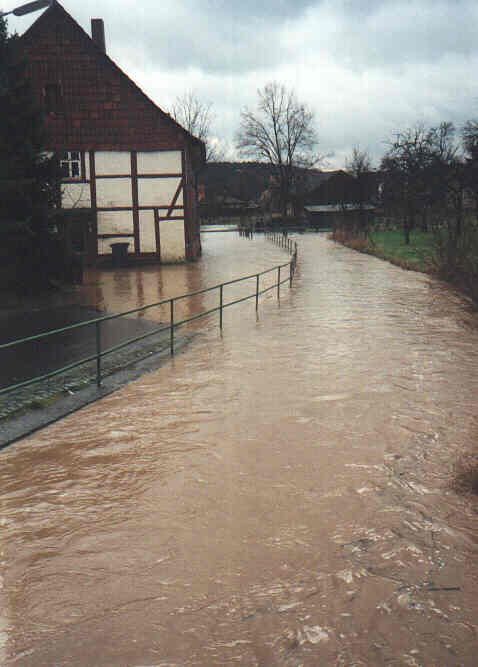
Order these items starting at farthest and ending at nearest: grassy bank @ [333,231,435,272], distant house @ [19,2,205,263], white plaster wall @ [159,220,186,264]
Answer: grassy bank @ [333,231,435,272] < white plaster wall @ [159,220,186,264] < distant house @ [19,2,205,263]

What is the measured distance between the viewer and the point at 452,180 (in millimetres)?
47562

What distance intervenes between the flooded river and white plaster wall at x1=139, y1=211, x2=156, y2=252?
18.5 m

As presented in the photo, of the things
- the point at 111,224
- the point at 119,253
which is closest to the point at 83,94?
the point at 111,224

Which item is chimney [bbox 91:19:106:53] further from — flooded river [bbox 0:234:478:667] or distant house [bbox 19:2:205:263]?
flooded river [bbox 0:234:478:667]

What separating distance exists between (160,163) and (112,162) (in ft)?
6.55

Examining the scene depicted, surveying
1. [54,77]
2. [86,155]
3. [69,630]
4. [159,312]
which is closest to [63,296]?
[159,312]

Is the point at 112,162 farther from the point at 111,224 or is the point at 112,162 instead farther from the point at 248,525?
the point at 248,525

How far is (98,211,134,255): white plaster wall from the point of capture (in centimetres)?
2794

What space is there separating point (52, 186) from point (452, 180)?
3623 cm

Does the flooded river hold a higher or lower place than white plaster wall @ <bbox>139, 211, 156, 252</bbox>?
lower

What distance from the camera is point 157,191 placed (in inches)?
1104

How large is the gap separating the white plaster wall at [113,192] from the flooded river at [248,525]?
61.8 ft

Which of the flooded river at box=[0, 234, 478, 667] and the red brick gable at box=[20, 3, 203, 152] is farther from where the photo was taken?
the red brick gable at box=[20, 3, 203, 152]

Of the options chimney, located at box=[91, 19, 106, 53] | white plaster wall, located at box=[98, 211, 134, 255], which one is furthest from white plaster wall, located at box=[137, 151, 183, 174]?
chimney, located at box=[91, 19, 106, 53]
